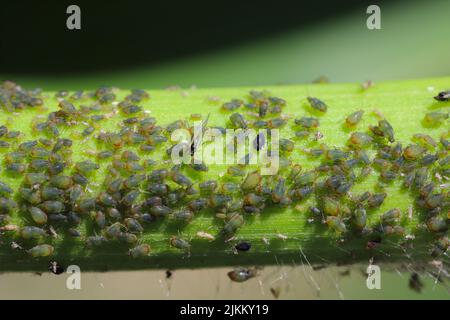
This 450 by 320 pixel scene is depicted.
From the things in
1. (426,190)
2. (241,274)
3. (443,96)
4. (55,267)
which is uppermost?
(443,96)

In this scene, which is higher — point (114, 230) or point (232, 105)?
point (232, 105)

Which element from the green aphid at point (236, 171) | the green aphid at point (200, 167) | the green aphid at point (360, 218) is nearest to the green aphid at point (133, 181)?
the green aphid at point (200, 167)

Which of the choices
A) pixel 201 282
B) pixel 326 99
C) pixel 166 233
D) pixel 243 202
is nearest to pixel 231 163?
pixel 243 202

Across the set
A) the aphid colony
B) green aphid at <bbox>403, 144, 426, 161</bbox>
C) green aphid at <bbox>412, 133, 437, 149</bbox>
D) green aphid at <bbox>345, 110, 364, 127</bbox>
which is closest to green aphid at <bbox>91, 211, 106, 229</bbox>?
the aphid colony

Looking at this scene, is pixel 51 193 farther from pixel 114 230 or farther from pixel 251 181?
pixel 251 181

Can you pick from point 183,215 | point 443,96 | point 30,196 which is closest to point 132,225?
point 183,215

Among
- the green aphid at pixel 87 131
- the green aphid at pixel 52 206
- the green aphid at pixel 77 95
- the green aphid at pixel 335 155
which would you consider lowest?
the green aphid at pixel 52 206

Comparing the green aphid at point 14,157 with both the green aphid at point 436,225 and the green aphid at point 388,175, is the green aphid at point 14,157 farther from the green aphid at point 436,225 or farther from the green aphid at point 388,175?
the green aphid at point 436,225

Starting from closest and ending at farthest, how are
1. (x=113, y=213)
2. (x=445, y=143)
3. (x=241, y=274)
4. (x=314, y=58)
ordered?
(x=113, y=213) → (x=445, y=143) → (x=241, y=274) → (x=314, y=58)
